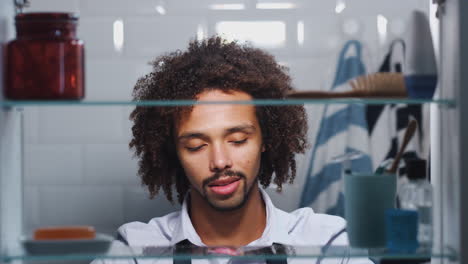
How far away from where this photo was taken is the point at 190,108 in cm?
136

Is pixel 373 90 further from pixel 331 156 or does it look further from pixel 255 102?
pixel 331 156

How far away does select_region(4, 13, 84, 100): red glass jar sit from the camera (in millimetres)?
1026

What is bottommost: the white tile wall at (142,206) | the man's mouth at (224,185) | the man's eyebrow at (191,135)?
the white tile wall at (142,206)

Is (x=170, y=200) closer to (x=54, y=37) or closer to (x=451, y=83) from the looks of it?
(x=54, y=37)

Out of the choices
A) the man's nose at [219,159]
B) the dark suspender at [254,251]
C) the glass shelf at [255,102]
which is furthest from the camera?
the man's nose at [219,159]

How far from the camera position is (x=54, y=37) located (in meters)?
1.03

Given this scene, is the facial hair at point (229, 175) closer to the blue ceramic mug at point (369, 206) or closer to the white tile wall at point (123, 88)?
the white tile wall at point (123, 88)

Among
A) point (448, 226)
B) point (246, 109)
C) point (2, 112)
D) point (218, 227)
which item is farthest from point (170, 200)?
point (448, 226)

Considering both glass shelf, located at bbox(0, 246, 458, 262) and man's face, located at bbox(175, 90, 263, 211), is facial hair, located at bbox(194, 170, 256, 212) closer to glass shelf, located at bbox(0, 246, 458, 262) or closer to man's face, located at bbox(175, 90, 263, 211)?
man's face, located at bbox(175, 90, 263, 211)

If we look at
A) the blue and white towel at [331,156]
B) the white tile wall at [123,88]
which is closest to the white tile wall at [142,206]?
the white tile wall at [123,88]

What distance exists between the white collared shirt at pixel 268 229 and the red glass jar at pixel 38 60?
0.44m

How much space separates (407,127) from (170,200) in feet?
1.77

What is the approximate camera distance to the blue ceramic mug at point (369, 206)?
3.54ft

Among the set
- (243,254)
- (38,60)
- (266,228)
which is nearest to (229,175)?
(266,228)
